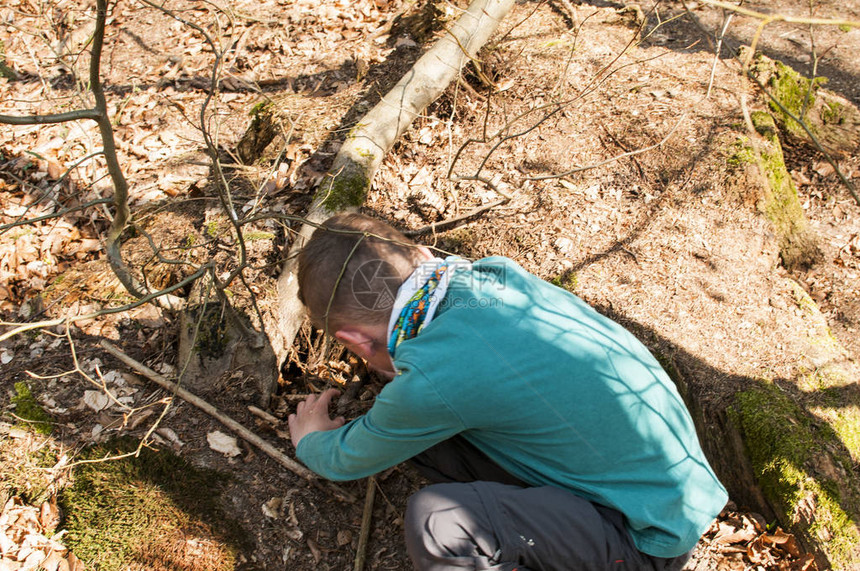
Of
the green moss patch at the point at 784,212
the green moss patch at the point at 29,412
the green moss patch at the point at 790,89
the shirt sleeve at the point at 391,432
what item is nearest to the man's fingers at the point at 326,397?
the shirt sleeve at the point at 391,432

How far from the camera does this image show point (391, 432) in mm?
2012

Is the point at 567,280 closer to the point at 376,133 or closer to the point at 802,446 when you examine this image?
the point at 802,446

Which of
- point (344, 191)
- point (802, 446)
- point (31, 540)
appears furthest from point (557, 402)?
point (31, 540)

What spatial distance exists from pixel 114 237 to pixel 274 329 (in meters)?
0.91

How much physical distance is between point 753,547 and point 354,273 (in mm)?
2210

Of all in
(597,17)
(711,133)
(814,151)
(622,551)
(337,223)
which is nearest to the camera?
(622,551)

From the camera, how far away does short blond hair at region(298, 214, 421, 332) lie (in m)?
2.02

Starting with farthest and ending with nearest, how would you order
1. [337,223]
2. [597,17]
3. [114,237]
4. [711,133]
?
[597,17] → [711,133] → [114,237] → [337,223]

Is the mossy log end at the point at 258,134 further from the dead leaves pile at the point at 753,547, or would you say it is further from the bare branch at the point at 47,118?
the dead leaves pile at the point at 753,547

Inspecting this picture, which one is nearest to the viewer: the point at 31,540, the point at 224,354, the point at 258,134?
the point at 31,540

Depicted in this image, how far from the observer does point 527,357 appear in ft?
6.10

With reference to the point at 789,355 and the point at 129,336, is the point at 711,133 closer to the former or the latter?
the point at 789,355

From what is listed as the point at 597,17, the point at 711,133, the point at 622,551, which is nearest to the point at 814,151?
the point at 711,133

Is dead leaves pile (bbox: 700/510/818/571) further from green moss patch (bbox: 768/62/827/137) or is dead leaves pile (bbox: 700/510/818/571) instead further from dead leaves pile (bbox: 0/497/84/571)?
green moss patch (bbox: 768/62/827/137)
